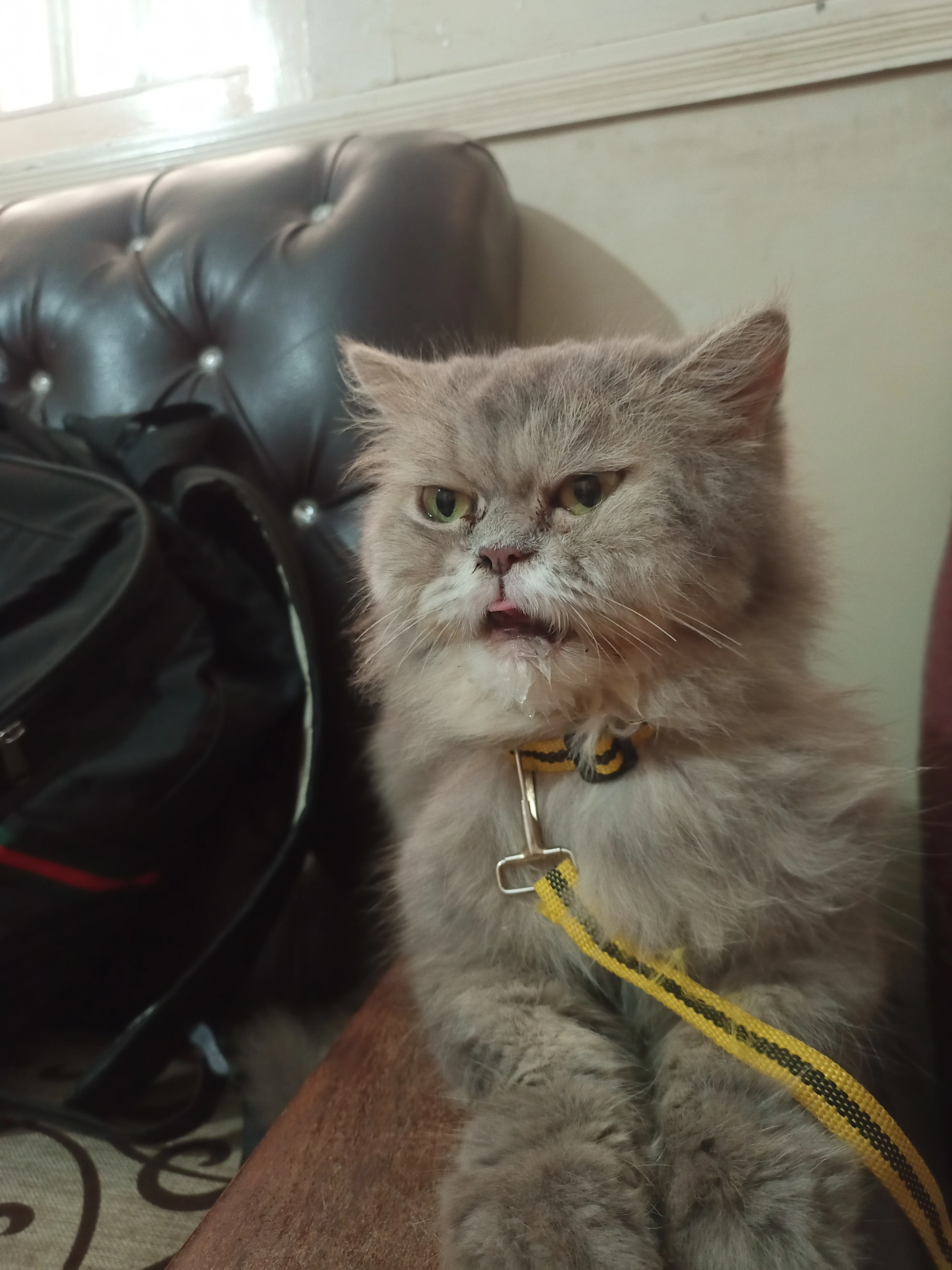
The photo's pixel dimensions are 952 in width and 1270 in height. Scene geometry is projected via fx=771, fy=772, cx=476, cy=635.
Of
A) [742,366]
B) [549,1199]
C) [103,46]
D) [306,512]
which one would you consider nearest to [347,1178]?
[549,1199]

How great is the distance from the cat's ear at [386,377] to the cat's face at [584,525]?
0.07 m

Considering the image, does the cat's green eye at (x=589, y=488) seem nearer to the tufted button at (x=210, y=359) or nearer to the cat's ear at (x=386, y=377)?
the cat's ear at (x=386, y=377)

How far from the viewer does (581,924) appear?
61 centimetres

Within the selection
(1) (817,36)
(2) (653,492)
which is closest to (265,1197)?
(2) (653,492)

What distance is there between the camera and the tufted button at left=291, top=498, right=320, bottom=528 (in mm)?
1134

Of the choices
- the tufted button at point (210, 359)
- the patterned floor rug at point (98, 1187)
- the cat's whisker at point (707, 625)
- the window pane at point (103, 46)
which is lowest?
the patterned floor rug at point (98, 1187)

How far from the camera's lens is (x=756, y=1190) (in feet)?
1.48

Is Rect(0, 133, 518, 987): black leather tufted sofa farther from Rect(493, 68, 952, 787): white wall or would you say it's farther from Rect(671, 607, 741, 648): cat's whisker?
Rect(671, 607, 741, 648): cat's whisker

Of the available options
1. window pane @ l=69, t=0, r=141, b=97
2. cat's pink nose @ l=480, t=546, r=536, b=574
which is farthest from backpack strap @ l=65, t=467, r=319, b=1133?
window pane @ l=69, t=0, r=141, b=97

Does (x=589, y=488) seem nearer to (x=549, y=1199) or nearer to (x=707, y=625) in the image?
(x=707, y=625)

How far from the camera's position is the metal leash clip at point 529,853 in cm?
64

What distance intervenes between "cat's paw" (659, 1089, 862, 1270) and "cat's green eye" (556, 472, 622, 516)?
16.7 inches

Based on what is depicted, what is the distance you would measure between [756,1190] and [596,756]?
0.30 metres

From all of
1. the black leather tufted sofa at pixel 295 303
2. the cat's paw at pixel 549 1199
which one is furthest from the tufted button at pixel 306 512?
the cat's paw at pixel 549 1199
